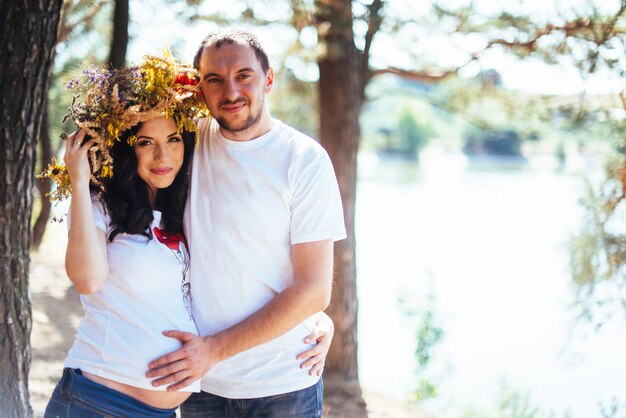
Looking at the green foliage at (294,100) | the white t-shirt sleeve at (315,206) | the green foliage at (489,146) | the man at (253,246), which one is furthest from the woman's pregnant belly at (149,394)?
the green foliage at (489,146)

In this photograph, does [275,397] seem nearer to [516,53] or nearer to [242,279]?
[242,279]

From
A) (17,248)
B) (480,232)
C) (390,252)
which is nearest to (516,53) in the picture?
(17,248)

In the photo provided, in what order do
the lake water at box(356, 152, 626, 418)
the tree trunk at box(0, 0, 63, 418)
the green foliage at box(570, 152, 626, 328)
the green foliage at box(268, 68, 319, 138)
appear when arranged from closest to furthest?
the tree trunk at box(0, 0, 63, 418) < the green foliage at box(570, 152, 626, 328) < the lake water at box(356, 152, 626, 418) < the green foliage at box(268, 68, 319, 138)

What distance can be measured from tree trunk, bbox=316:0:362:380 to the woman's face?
478 centimetres

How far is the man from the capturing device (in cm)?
223

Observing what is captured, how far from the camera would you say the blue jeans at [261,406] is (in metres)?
2.30

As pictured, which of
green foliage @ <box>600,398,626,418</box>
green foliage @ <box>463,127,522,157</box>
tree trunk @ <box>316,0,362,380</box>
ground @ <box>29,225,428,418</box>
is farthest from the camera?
green foliage @ <box>463,127,522,157</box>

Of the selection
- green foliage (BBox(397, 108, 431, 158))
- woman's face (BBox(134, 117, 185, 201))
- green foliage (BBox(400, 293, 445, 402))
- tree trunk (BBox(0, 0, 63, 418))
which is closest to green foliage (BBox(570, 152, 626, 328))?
green foliage (BBox(400, 293, 445, 402))

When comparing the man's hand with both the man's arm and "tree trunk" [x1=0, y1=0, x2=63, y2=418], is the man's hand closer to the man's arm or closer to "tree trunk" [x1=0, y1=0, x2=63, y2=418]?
the man's arm

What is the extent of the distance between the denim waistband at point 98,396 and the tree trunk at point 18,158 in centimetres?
123

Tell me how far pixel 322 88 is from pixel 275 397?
17.4 feet

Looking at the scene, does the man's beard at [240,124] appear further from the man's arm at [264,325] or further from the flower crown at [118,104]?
the man's arm at [264,325]

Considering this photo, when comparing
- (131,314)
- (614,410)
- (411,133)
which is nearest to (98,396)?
(131,314)

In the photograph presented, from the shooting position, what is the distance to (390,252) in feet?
88.7
